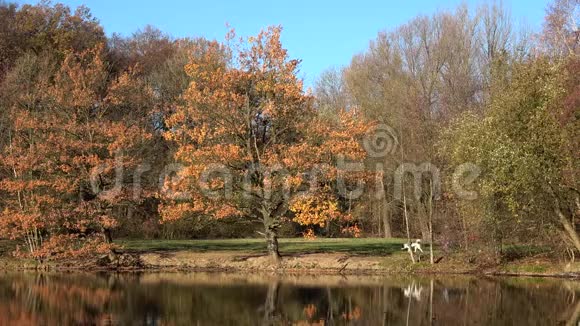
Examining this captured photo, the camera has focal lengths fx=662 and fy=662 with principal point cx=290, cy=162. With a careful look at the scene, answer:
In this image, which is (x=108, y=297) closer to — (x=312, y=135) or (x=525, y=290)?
(x=312, y=135)

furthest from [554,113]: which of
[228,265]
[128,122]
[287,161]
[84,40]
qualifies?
[84,40]

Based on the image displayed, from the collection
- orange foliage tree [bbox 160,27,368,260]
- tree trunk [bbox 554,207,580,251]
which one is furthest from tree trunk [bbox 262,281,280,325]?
tree trunk [bbox 554,207,580,251]

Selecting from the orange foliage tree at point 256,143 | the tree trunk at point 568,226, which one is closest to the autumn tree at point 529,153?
the tree trunk at point 568,226

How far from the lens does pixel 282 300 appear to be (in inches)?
838

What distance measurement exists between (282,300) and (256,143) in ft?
36.9

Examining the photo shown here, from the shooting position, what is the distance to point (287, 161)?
95.5 feet

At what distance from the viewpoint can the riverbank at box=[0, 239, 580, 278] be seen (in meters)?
30.0

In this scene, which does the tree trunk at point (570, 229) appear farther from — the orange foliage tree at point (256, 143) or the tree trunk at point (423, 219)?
the tree trunk at point (423, 219)

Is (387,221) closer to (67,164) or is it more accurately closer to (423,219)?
(423,219)

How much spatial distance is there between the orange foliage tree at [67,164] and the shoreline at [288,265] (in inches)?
47.3

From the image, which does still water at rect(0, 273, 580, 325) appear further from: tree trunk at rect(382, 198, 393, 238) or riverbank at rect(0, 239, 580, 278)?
tree trunk at rect(382, 198, 393, 238)

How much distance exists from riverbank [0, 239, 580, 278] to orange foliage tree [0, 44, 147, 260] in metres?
1.31

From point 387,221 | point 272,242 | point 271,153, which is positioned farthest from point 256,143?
point 387,221

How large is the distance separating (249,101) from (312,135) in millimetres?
3430
